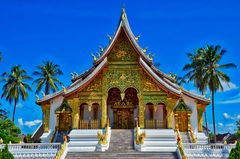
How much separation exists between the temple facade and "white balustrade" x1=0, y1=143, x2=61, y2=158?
3.80m

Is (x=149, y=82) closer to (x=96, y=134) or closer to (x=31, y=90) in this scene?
(x=96, y=134)

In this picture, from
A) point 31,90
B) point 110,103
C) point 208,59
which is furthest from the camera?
point 31,90

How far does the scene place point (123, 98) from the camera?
72.0ft

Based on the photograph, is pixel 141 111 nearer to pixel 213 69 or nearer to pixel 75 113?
pixel 75 113

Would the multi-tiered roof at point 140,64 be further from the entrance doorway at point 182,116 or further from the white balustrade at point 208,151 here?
the white balustrade at point 208,151

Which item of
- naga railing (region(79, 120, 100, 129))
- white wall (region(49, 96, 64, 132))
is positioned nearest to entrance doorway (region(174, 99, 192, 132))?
naga railing (region(79, 120, 100, 129))

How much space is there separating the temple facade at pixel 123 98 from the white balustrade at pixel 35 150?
3797mm

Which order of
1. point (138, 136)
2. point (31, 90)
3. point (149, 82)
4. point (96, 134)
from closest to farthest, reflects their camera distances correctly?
point (138, 136)
point (96, 134)
point (149, 82)
point (31, 90)

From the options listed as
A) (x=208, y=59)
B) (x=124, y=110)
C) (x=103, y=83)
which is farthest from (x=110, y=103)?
(x=208, y=59)

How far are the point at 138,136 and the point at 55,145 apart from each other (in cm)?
480

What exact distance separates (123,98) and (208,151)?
7.33 metres

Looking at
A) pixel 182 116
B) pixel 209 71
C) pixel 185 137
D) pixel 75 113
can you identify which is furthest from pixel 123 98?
pixel 209 71

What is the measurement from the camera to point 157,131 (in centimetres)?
2028

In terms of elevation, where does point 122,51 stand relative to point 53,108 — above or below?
above
